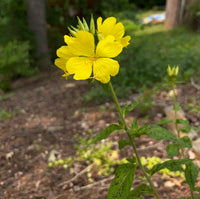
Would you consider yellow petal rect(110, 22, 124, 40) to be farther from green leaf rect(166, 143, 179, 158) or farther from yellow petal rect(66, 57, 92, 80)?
green leaf rect(166, 143, 179, 158)

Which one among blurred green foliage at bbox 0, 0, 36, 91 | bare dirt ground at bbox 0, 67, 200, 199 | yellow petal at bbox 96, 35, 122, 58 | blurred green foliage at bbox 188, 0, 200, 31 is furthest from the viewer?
blurred green foliage at bbox 188, 0, 200, 31

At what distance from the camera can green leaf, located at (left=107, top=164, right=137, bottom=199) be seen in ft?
4.04

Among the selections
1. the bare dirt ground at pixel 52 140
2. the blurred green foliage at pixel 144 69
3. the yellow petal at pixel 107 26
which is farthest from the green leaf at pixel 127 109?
the blurred green foliage at pixel 144 69

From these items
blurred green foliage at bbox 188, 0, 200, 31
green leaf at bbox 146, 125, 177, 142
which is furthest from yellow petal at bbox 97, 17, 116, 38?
blurred green foliage at bbox 188, 0, 200, 31

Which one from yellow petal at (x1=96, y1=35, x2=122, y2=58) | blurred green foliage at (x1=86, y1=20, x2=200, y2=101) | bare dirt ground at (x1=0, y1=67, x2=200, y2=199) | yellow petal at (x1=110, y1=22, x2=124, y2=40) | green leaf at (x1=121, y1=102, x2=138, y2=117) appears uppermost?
yellow petal at (x1=110, y1=22, x2=124, y2=40)

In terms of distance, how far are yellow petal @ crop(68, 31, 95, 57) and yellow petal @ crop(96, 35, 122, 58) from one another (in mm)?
56

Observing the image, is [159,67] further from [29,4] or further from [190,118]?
[29,4]

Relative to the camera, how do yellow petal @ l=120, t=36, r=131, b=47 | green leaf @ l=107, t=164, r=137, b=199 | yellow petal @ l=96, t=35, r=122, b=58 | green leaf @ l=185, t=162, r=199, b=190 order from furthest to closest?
green leaf @ l=185, t=162, r=199, b=190
green leaf @ l=107, t=164, r=137, b=199
yellow petal @ l=120, t=36, r=131, b=47
yellow petal @ l=96, t=35, r=122, b=58

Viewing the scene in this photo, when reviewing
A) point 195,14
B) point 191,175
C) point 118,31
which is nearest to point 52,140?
point 191,175

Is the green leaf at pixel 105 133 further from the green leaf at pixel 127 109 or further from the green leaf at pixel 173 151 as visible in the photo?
the green leaf at pixel 173 151

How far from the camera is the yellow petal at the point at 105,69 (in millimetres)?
1035

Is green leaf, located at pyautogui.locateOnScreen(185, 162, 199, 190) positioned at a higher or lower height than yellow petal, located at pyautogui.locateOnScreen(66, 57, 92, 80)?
lower

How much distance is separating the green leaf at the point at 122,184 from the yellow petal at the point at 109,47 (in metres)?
0.68

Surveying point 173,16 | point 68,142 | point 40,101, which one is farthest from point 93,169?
point 173,16
